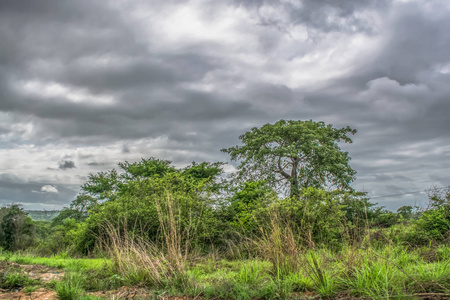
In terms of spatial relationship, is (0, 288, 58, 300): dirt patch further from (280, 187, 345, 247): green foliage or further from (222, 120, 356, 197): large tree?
(222, 120, 356, 197): large tree

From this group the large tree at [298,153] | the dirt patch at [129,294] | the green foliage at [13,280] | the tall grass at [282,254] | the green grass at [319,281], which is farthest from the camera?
the large tree at [298,153]

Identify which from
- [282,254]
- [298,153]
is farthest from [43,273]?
[298,153]

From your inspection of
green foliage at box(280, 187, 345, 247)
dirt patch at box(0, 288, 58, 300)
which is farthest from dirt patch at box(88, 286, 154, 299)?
green foliage at box(280, 187, 345, 247)

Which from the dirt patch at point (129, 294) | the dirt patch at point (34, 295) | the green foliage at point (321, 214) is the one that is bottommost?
the dirt patch at point (34, 295)

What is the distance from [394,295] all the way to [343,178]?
19641 mm

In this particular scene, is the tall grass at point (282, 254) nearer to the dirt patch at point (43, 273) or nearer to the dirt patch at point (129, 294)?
the dirt patch at point (129, 294)

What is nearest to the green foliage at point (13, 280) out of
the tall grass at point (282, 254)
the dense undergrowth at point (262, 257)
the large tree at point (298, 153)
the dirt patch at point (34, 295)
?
the dense undergrowth at point (262, 257)

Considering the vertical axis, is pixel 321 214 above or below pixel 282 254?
above

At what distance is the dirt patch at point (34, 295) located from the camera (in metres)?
6.19

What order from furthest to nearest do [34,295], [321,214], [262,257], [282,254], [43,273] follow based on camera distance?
[321,214]
[43,273]
[262,257]
[34,295]
[282,254]

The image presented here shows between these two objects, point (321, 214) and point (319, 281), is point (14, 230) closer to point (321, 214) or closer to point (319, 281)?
point (321, 214)

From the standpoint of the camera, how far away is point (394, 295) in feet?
13.9

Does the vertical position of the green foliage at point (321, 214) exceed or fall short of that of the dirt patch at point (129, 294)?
it exceeds it

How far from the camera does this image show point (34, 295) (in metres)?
6.41
